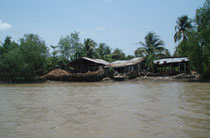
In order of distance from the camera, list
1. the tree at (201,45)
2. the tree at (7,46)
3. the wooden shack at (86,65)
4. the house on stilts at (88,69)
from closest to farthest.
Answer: the tree at (201,45), the house on stilts at (88,69), the wooden shack at (86,65), the tree at (7,46)

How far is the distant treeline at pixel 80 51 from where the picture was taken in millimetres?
21406

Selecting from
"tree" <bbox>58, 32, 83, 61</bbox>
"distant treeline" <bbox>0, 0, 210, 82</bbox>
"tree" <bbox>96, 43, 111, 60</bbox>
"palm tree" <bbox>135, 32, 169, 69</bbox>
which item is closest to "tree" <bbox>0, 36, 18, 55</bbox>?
"distant treeline" <bbox>0, 0, 210, 82</bbox>

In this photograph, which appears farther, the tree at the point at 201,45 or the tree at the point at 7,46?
the tree at the point at 7,46

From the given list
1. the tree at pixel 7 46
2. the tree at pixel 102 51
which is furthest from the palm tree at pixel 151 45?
the tree at pixel 7 46

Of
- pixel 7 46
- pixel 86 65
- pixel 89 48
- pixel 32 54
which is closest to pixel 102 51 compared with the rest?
pixel 89 48

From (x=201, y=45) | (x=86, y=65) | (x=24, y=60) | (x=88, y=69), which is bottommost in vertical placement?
(x=88, y=69)

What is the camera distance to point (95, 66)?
30.6 m

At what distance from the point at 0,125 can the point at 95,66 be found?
1027 inches

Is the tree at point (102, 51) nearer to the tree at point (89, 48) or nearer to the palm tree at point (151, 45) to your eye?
the tree at point (89, 48)

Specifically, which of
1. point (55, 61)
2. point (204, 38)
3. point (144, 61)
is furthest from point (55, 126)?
point (55, 61)

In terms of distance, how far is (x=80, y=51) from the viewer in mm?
39281

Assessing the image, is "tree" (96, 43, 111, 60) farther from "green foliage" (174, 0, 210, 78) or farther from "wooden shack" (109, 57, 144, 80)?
"green foliage" (174, 0, 210, 78)

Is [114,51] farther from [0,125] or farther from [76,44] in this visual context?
[0,125]

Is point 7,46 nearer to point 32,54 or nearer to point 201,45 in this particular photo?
point 32,54
